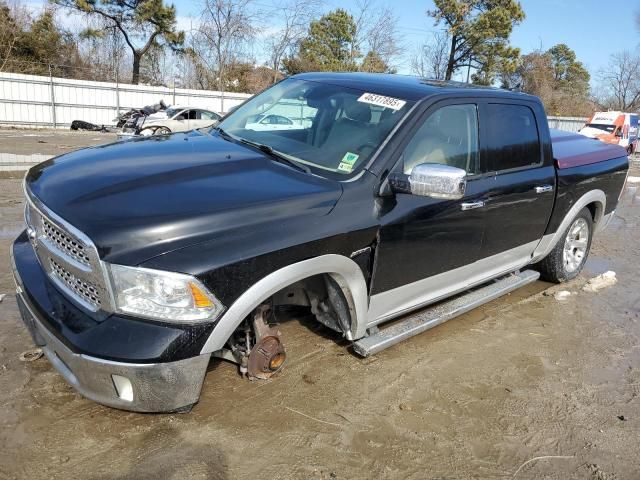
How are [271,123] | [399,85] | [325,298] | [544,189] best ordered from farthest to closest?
[544,189] → [271,123] → [399,85] → [325,298]

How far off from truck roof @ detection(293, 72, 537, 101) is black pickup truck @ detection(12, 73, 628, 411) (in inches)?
0.8

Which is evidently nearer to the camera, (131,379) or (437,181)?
(131,379)

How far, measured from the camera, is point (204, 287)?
7.61 feet

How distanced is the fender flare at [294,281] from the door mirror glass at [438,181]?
57 centimetres

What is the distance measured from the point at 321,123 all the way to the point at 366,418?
1.89m

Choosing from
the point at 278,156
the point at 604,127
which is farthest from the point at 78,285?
the point at 604,127

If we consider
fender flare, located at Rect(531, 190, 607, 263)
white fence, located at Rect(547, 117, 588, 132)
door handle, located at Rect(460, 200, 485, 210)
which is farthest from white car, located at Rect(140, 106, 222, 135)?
white fence, located at Rect(547, 117, 588, 132)

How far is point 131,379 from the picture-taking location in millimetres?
2301

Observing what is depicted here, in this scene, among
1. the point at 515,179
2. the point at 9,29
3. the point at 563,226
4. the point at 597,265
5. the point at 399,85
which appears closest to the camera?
the point at 399,85

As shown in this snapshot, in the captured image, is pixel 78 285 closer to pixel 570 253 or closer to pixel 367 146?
pixel 367 146

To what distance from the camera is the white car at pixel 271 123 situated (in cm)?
364

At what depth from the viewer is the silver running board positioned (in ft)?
10.8

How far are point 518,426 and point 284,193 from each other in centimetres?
187

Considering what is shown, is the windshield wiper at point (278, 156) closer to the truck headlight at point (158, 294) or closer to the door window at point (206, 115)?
the truck headlight at point (158, 294)
